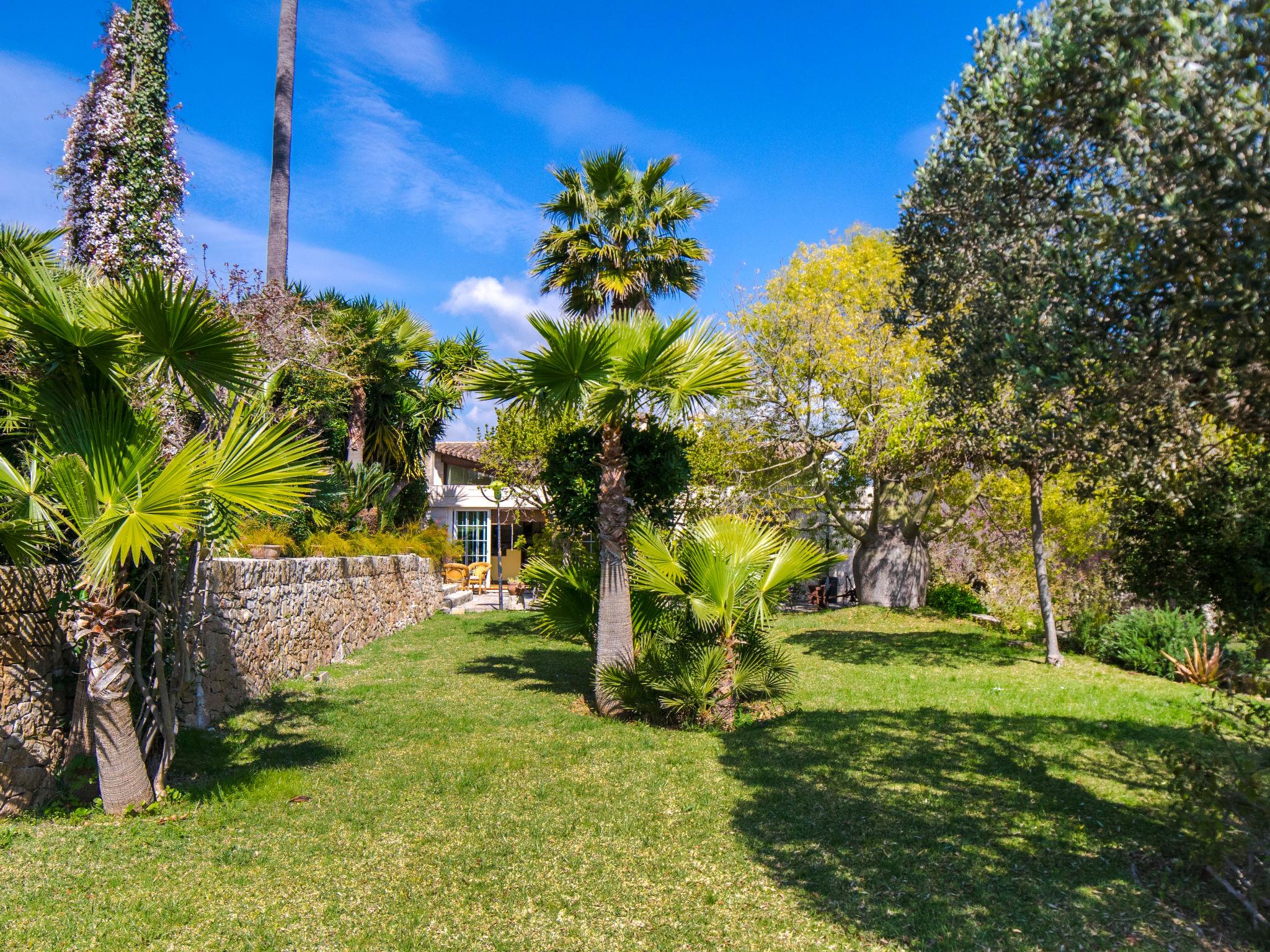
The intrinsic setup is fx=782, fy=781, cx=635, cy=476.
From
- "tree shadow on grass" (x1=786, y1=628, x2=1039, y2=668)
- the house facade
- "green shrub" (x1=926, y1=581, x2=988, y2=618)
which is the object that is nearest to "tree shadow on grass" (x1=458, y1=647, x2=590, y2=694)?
"tree shadow on grass" (x1=786, y1=628, x2=1039, y2=668)

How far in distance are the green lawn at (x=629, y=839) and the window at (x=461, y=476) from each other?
60.7 ft

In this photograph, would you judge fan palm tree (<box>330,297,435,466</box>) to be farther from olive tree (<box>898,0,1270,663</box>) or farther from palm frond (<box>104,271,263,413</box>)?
olive tree (<box>898,0,1270,663</box>)

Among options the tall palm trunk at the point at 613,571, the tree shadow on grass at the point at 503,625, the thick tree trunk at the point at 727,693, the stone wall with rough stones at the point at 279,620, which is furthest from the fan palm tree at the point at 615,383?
the tree shadow on grass at the point at 503,625

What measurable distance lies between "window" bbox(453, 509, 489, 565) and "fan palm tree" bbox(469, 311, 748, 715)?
18013 mm

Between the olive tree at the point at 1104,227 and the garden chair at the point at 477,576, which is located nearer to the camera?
the olive tree at the point at 1104,227

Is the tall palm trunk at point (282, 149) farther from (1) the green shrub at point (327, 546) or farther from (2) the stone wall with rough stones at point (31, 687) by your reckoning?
(2) the stone wall with rough stones at point (31, 687)

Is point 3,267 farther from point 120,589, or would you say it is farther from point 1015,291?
point 1015,291

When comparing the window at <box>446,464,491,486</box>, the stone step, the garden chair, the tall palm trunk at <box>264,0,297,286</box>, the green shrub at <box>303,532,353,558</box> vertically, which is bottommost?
the stone step

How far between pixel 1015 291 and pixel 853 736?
5.28m

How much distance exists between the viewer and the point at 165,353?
552cm

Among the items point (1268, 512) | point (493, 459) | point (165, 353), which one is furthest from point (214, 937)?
point (493, 459)

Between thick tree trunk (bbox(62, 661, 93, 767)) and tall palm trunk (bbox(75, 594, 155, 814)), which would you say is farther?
thick tree trunk (bbox(62, 661, 93, 767))

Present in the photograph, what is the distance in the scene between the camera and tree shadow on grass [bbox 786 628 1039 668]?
1326 centimetres

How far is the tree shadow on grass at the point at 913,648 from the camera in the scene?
1326cm
